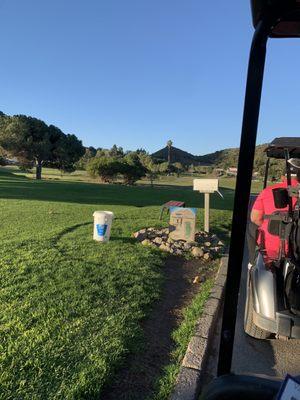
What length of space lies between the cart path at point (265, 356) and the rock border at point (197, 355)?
11.9 inches

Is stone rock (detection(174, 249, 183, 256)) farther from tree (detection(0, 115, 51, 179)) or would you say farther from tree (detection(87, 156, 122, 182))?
tree (detection(0, 115, 51, 179))

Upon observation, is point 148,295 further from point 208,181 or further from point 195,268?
point 208,181

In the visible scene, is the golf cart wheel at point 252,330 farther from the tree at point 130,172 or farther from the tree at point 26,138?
the tree at point 26,138

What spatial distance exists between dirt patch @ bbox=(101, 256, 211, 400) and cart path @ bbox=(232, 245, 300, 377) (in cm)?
67

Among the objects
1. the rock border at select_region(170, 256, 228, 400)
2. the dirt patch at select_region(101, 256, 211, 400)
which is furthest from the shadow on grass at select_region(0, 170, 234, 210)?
the rock border at select_region(170, 256, 228, 400)

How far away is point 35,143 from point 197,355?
43653mm

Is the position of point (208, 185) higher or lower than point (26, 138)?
lower

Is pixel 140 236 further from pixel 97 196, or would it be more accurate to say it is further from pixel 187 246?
pixel 97 196

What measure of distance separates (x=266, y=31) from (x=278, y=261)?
112 inches

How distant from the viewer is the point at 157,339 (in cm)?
392

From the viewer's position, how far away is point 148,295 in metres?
4.98

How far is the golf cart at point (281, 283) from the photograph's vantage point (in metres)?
3.18

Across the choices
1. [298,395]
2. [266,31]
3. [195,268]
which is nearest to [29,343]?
[298,395]

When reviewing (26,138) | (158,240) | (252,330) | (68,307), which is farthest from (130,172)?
(252,330)
